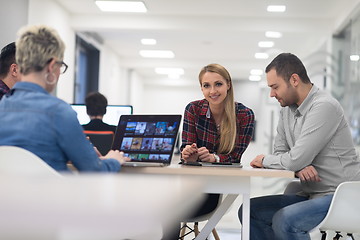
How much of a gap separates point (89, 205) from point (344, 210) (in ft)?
6.06

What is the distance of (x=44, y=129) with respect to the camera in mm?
1583

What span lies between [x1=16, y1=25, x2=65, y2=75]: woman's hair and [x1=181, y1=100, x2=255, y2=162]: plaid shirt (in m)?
1.38

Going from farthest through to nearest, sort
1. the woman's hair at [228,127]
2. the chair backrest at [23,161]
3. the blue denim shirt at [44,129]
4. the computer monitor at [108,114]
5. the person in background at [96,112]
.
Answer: the computer monitor at [108,114] → the person in background at [96,112] → the woman's hair at [228,127] → the blue denim shirt at [44,129] → the chair backrest at [23,161]

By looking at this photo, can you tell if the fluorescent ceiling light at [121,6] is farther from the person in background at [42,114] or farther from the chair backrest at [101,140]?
the person in background at [42,114]

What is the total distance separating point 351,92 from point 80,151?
20.3 ft

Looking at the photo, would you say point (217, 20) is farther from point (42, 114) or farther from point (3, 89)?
point (42, 114)

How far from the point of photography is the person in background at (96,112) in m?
4.05

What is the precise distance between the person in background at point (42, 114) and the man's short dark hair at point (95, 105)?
2.37 meters

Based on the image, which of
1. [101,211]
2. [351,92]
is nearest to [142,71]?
[351,92]

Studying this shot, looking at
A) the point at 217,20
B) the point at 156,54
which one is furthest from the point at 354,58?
the point at 156,54

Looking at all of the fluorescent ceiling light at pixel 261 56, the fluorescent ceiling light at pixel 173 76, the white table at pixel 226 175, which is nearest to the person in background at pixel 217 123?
the white table at pixel 226 175

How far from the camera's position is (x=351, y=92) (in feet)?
23.2

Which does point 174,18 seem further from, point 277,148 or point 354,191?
point 354,191

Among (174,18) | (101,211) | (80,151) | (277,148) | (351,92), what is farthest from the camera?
(174,18)
